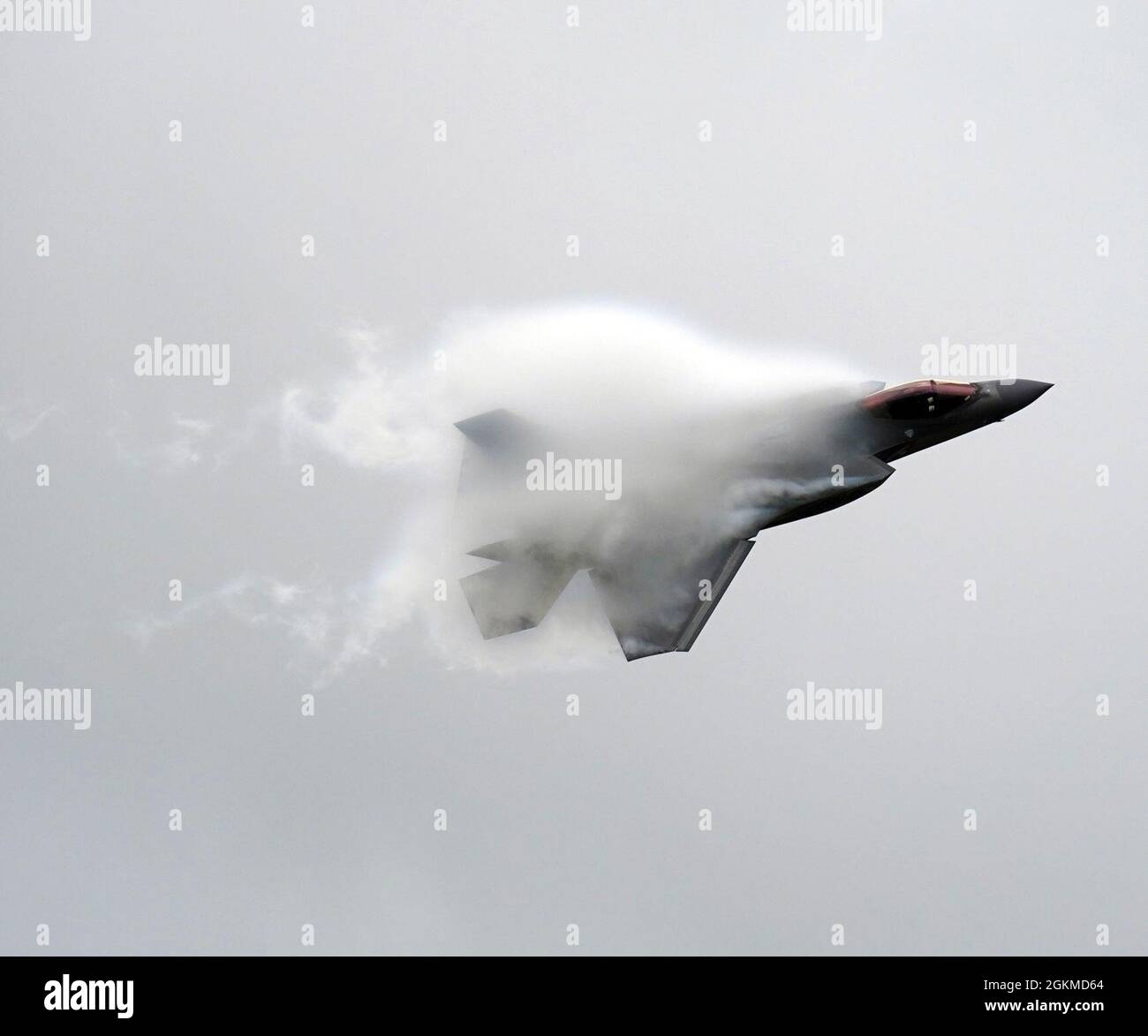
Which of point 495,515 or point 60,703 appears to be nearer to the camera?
point 495,515

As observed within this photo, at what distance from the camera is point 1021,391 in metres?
41.1

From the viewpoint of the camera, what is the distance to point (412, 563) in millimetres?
44312

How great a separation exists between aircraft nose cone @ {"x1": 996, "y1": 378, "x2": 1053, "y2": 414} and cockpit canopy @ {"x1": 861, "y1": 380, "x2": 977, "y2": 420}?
4.47ft

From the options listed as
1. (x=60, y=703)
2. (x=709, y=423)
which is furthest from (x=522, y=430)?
(x=60, y=703)

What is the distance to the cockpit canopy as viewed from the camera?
133 feet

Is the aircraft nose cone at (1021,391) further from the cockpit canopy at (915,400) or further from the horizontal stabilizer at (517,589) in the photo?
the horizontal stabilizer at (517,589)

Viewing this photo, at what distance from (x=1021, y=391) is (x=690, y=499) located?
10.1m

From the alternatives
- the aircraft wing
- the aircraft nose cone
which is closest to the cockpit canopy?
the aircraft nose cone

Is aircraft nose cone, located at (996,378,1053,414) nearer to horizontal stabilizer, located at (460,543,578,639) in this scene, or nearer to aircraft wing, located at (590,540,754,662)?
aircraft wing, located at (590,540,754,662)

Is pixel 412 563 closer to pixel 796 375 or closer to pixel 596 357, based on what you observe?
pixel 596 357

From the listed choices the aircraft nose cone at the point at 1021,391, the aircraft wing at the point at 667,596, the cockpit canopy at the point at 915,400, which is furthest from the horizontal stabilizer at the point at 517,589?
the aircraft nose cone at the point at 1021,391

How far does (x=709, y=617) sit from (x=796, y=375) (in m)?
7.57

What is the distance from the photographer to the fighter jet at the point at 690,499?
40.8 m

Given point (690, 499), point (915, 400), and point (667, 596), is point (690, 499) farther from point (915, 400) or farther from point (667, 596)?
point (915, 400)
